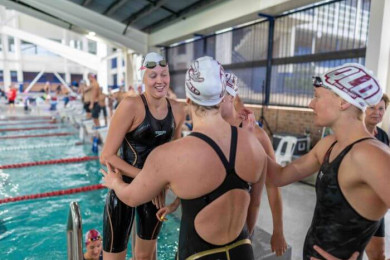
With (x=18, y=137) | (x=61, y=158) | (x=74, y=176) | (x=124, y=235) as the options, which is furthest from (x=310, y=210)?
(x=18, y=137)

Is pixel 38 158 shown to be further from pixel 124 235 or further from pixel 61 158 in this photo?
pixel 124 235

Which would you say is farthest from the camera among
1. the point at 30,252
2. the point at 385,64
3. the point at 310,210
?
the point at 385,64

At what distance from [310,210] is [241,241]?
3.31 metres

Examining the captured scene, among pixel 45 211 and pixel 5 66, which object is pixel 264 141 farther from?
pixel 5 66

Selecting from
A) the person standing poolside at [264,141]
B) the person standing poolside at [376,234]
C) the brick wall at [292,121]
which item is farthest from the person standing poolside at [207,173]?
the brick wall at [292,121]

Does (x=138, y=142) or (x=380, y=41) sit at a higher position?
(x=380, y=41)

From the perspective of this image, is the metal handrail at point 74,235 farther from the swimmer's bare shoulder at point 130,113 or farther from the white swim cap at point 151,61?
the white swim cap at point 151,61

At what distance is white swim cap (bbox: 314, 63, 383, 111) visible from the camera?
49.1 inches

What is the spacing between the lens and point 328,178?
4.31ft

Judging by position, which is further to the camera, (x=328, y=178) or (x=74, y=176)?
(x=74, y=176)

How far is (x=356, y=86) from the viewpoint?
1.25 metres

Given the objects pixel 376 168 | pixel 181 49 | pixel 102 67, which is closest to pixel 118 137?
pixel 376 168

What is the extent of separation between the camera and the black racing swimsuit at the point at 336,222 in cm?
127

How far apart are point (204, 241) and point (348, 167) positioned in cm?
70
